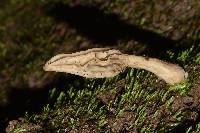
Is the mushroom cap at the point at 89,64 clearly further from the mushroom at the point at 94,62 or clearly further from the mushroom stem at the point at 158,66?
the mushroom stem at the point at 158,66

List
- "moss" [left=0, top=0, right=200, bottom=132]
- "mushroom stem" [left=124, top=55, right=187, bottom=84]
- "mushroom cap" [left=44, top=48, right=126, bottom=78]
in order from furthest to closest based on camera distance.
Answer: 1. "moss" [left=0, top=0, right=200, bottom=132]
2. "mushroom stem" [left=124, top=55, right=187, bottom=84]
3. "mushroom cap" [left=44, top=48, right=126, bottom=78]

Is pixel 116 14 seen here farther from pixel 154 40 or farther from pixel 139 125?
pixel 139 125

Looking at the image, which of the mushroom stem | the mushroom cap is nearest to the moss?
the mushroom stem

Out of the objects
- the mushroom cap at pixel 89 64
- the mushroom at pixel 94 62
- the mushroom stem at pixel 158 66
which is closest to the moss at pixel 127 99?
the mushroom stem at pixel 158 66

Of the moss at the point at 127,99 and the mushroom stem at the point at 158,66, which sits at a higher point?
the mushroom stem at the point at 158,66

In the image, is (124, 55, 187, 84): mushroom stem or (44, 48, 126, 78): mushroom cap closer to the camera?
(44, 48, 126, 78): mushroom cap

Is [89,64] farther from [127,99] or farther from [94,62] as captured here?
[127,99]

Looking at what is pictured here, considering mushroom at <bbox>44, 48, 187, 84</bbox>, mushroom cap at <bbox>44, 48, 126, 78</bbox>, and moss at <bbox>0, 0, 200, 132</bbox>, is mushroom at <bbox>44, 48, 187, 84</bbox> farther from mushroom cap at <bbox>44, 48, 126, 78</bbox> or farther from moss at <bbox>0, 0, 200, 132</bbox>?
moss at <bbox>0, 0, 200, 132</bbox>
